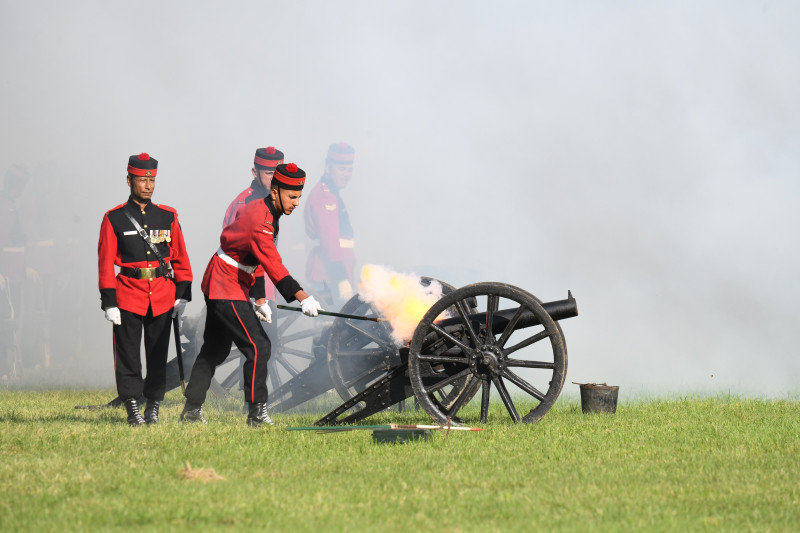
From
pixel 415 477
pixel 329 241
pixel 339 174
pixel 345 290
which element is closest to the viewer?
pixel 415 477

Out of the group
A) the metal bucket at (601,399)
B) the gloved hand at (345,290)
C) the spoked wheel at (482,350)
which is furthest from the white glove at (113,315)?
the gloved hand at (345,290)

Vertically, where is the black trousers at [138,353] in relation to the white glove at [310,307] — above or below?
below

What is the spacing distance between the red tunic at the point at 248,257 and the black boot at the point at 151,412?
3.04 feet

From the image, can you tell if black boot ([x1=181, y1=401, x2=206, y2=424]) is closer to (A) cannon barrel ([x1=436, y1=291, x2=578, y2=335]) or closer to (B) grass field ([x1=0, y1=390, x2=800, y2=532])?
(B) grass field ([x1=0, y1=390, x2=800, y2=532])

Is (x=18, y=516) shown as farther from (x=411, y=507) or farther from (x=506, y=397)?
(x=506, y=397)

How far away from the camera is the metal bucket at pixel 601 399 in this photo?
696 cm

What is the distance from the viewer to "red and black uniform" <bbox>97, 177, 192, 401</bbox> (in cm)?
648

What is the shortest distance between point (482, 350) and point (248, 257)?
66.0 inches

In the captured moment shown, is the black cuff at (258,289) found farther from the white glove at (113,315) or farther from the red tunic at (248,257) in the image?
the white glove at (113,315)

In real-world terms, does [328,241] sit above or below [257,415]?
above

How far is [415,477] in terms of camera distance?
14.9 feet

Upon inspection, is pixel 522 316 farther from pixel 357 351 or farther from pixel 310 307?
pixel 357 351

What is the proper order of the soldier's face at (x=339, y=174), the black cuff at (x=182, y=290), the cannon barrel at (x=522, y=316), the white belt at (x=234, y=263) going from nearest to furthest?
the cannon barrel at (x=522, y=316)
the white belt at (x=234, y=263)
the black cuff at (x=182, y=290)
the soldier's face at (x=339, y=174)

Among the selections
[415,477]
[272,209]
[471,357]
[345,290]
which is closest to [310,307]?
[272,209]
